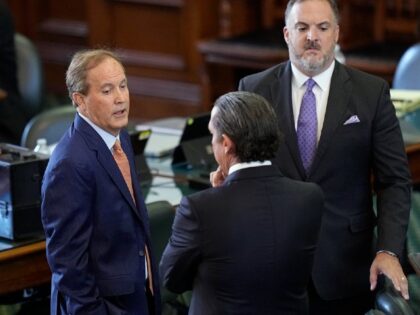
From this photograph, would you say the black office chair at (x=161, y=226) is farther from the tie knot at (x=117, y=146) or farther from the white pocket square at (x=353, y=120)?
A: the white pocket square at (x=353, y=120)

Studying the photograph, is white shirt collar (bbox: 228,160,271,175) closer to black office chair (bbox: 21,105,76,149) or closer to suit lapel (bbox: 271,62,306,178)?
suit lapel (bbox: 271,62,306,178)

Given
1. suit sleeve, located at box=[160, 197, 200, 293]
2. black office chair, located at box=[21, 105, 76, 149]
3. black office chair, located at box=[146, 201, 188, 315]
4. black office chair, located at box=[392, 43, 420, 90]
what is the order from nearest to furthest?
1. suit sleeve, located at box=[160, 197, 200, 293]
2. black office chair, located at box=[146, 201, 188, 315]
3. black office chair, located at box=[21, 105, 76, 149]
4. black office chair, located at box=[392, 43, 420, 90]

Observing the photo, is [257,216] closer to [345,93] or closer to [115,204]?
[115,204]

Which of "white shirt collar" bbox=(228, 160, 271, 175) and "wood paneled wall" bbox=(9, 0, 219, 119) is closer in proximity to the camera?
"white shirt collar" bbox=(228, 160, 271, 175)

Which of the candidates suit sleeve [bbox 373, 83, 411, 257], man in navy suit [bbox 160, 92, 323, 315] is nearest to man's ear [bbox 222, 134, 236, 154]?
man in navy suit [bbox 160, 92, 323, 315]

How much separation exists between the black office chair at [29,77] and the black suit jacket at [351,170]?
10.1ft

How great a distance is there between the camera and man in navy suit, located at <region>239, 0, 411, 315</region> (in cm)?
341

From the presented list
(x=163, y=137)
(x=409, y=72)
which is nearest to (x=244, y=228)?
(x=163, y=137)

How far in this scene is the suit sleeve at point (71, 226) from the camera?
3117 mm

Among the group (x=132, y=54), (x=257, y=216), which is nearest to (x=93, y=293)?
(x=257, y=216)

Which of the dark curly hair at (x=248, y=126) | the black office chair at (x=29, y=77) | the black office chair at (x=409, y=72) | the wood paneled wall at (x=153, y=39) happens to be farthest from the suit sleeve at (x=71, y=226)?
the wood paneled wall at (x=153, y=39)

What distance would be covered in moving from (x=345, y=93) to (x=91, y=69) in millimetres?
816

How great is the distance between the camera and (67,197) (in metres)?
3.12

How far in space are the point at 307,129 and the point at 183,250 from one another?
2.62 ft
